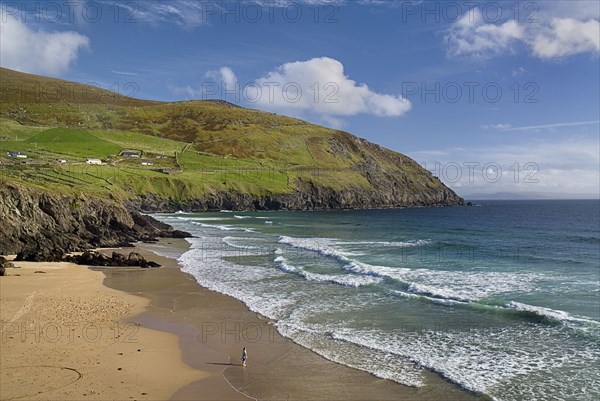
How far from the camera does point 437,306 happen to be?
26609 mm

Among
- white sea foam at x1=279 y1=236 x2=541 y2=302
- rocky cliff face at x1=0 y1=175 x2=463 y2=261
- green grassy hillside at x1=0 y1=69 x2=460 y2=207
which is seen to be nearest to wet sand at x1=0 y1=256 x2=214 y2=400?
rocky cliff face at x1=0 y1=175 x2=463 y2=261

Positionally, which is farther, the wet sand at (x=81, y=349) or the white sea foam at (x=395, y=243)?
the white sea foam at (x=395, y=243)

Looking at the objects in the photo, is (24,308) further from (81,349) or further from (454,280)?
(454,280)

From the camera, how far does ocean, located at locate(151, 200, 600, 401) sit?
56.7ft

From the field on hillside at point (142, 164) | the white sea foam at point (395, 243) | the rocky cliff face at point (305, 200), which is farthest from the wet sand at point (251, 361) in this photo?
the rocky cliff face at point (305, 200)

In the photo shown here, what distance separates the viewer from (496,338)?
21.0 m

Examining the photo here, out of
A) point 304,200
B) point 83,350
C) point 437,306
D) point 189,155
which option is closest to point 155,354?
point 83,350

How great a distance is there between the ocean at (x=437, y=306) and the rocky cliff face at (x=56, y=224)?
1038 cm

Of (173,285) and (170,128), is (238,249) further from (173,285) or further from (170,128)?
(170,128)

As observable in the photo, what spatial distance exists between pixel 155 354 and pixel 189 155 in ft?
A: 434

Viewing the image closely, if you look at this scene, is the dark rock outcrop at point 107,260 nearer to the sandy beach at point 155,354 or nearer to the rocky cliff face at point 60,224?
the rocky cliff face at point 60,224

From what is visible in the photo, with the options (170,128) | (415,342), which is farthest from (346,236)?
(170,128)

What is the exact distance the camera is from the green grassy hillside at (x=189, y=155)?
114m

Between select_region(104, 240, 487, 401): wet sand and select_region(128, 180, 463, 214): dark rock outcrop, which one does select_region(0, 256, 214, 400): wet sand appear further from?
select_region(128, 180, 463, 214): dark rock outcrop
